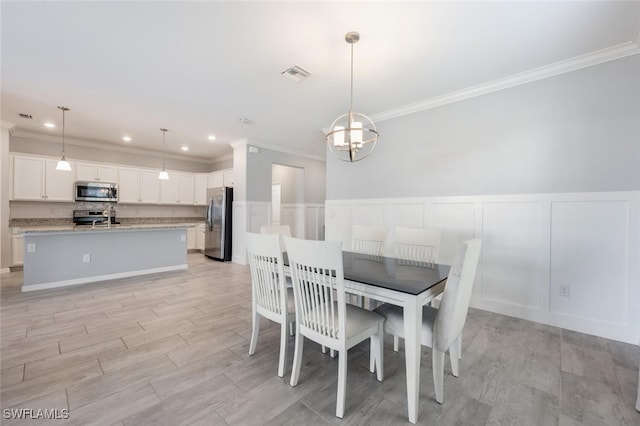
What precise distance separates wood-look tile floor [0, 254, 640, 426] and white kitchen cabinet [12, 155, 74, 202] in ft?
10.4

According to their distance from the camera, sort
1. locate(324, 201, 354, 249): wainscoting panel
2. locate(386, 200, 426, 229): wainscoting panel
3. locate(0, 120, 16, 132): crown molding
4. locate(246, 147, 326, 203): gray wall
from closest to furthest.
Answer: locate(386, 200, 426, 229): wainscoting panel
locate(0, 120, 16, 132): crown molding
locate(324, 201, 354, 249): wainscoting panel
locate(246, 147, 326, 203): gray wall

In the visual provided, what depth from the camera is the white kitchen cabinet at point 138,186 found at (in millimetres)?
5934

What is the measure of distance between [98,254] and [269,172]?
131 inches

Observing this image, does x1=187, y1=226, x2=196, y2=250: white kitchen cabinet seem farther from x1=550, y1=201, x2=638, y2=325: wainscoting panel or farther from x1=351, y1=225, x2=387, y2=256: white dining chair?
x1=550, y1=201, x2=638, y2=325: wainscoting panel

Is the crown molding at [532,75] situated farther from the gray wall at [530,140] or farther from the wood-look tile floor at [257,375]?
the wood-look tile floor at [257,375]

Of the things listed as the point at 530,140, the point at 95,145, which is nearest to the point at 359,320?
the point at 530,140

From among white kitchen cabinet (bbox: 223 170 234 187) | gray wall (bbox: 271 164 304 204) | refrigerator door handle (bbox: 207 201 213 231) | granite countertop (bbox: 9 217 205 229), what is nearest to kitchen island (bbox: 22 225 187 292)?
refrigerator door handle (bbox: 207 201 213 231)

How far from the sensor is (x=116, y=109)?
388cm

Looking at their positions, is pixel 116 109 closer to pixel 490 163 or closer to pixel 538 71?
pixel 490 163

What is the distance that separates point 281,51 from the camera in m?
2.46

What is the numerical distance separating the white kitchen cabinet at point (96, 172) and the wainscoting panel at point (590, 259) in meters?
7.65

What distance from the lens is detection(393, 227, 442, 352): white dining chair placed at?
2.53 meters

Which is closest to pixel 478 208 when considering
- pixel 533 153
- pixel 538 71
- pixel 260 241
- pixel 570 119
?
pixel 533 153
